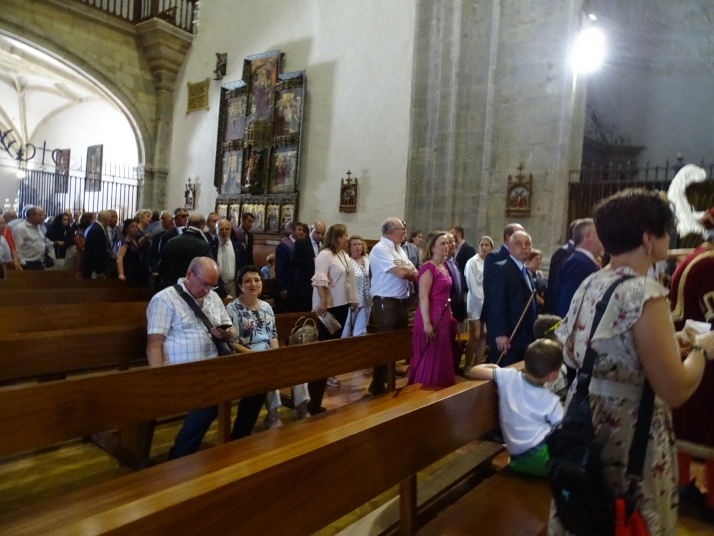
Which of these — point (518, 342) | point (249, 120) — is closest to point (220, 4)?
point (249, 120)

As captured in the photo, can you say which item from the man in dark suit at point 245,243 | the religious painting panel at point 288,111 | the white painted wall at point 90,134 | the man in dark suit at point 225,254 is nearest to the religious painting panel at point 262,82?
the religious painting panel at point 288,111

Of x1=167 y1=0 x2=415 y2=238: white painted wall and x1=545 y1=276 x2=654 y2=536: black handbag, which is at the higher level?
x1=167 y1=0 x2=415 y2=238: white painted wall

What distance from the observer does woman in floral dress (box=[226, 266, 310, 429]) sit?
3.55 meters

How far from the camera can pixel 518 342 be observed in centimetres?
362

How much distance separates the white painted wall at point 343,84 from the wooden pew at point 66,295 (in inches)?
186

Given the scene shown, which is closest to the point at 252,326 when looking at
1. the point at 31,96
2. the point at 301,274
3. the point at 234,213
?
the point at 301,274

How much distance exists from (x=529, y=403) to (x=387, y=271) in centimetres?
217

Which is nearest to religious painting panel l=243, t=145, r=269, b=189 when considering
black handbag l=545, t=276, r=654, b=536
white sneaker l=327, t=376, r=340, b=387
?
white sneaker l=327, t=376, r=340, b=387

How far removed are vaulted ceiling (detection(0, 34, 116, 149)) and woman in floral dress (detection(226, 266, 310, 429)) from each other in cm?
1452

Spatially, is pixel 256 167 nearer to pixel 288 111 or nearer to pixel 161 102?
pixel 288 111

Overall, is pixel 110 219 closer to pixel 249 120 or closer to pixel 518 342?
pixel 249 120

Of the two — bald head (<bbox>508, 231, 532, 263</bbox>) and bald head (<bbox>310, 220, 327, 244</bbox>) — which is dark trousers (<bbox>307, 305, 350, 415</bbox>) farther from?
bald head (<bbox>310, 220, 327, 244</bbox>)

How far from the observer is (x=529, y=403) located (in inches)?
95.3

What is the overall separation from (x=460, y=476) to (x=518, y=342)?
3.58ft
